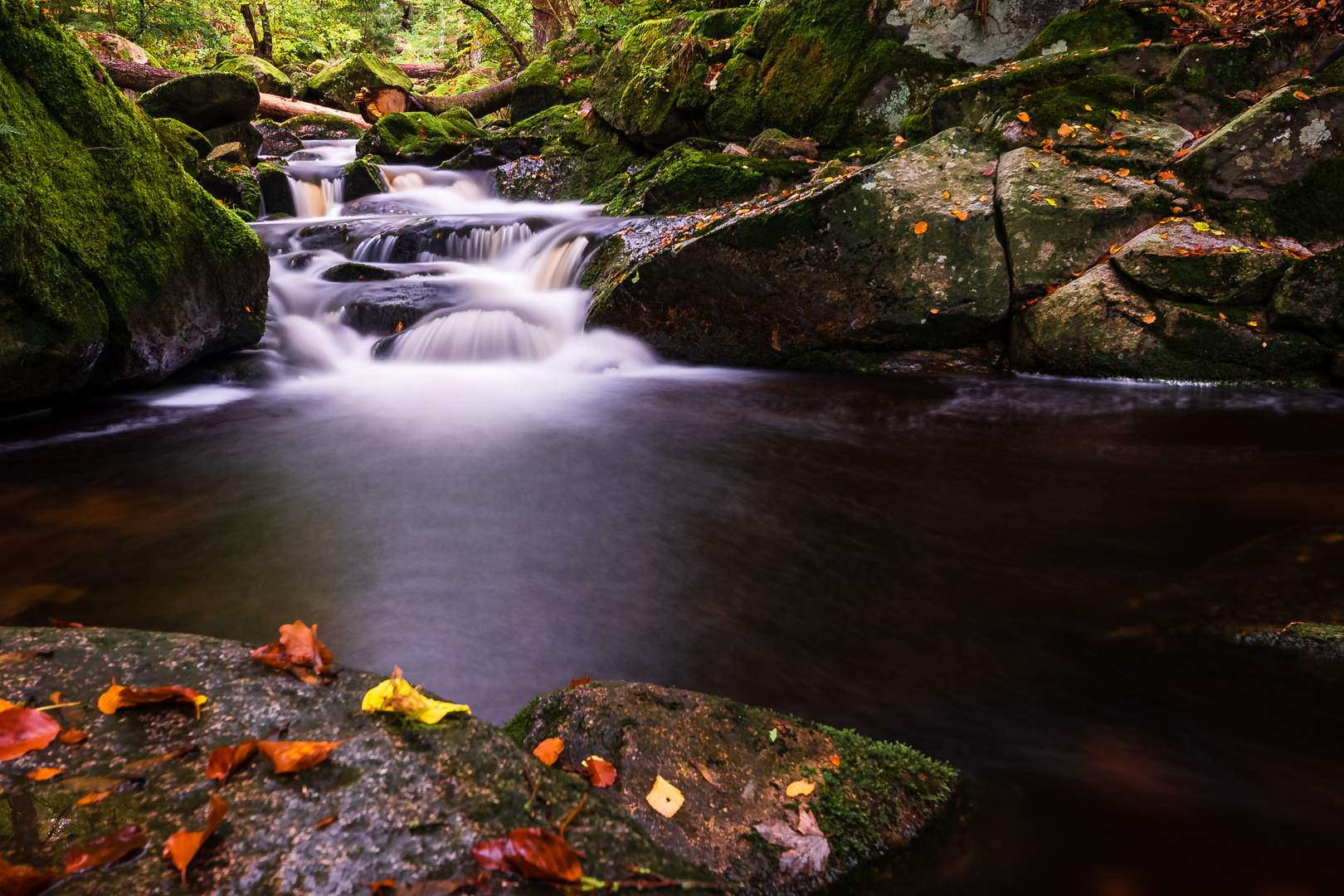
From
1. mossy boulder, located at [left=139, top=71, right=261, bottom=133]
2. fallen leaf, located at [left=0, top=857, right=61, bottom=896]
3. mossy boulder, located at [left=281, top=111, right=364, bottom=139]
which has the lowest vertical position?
fallen leaf, located at [left=0, top=857, right=61, bottom=896]

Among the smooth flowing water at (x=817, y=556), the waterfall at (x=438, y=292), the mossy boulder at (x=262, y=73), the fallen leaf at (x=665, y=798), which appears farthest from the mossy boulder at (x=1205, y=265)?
the mossy boulder at (x=262, y=73)

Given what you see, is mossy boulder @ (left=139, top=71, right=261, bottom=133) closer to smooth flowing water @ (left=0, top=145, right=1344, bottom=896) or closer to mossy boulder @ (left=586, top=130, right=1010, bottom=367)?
smooth flowing water @ (left=0, top=145, right=1344, bottom=896)

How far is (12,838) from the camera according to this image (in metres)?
1.10

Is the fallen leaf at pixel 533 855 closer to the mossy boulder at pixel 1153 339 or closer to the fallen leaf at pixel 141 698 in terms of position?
the fallen leaf at pixel 141 698

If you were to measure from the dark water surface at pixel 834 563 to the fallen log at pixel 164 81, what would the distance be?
1274cm

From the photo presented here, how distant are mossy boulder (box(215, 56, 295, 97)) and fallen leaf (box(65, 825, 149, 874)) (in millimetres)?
22258

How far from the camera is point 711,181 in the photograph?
934 cm

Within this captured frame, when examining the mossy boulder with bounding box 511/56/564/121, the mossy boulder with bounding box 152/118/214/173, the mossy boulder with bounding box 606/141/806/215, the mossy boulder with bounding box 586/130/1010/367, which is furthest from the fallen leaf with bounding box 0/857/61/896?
the mossy boulder with bounding box 511/56/564/121

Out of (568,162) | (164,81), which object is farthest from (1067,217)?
(164,81)

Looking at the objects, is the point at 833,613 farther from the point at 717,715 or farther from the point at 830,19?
the point at 830,19

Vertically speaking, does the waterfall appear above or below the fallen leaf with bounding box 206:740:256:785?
above

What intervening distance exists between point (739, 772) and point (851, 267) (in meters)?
6.03

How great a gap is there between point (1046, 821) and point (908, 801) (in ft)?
1.20

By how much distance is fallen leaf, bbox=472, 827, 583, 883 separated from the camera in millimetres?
1133
